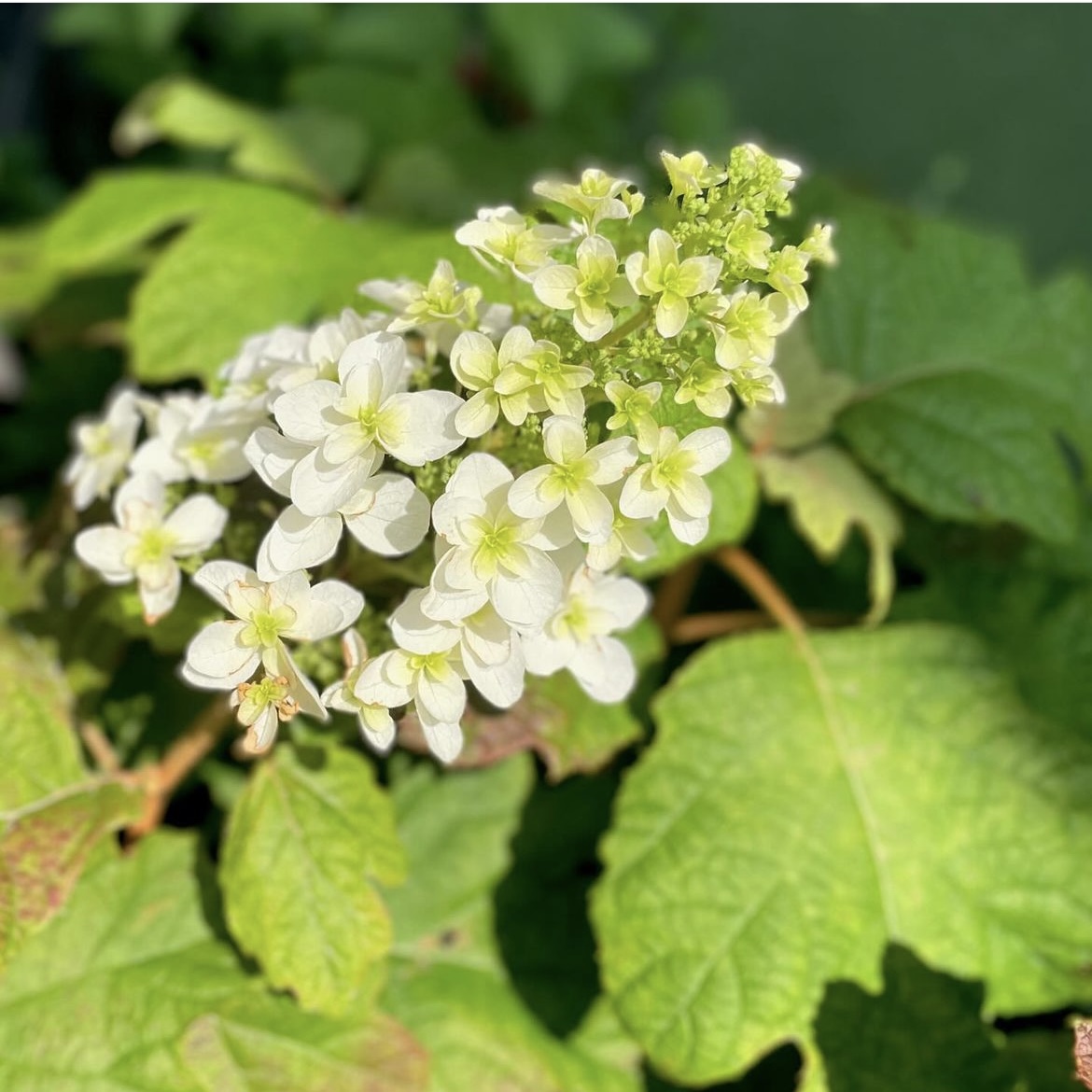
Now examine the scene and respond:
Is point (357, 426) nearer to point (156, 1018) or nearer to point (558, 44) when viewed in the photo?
point (156, 1018)

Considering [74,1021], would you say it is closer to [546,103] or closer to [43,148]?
[546,103]

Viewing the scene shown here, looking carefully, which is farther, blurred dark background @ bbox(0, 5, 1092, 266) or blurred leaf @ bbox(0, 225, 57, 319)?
blurred dark background @ bbox(0, 5, 1092, 266)

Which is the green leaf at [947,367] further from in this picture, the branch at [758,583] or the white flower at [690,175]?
the white flower at [690,175]

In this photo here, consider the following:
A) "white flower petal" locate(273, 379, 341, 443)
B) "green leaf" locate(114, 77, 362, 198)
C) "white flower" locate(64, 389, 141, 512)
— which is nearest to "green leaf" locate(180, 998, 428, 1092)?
"white flower" locate(64, 389, 141, 512)

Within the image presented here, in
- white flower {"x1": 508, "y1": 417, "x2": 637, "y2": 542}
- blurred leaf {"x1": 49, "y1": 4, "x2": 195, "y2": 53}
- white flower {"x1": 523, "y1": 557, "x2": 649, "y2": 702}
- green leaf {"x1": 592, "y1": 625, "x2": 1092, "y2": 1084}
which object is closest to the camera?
white flower {"x1": 508, "y1": 417, "x2": 637, "y2": 542}

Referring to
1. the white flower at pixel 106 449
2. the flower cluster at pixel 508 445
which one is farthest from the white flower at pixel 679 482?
the white flower at pixel 106 449

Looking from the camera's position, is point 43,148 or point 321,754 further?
point 43,148

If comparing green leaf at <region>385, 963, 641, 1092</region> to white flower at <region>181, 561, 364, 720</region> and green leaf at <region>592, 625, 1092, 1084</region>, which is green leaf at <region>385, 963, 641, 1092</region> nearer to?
green leaf at <region>592, 625, 1092, 1084</region>

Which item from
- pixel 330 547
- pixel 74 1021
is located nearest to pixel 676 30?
pixel 330 547
